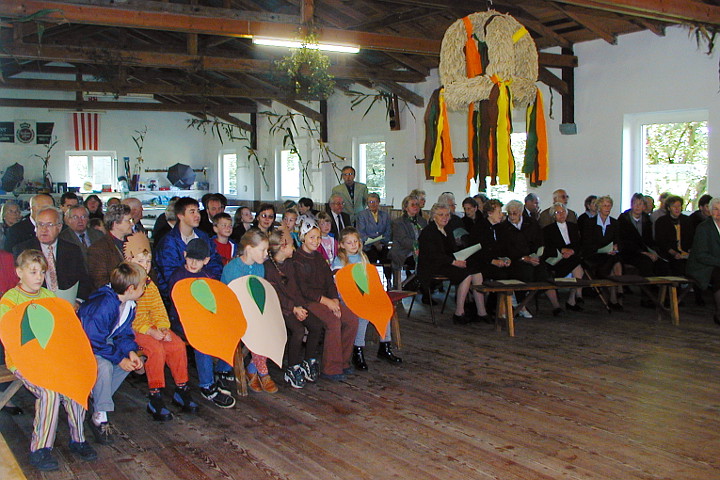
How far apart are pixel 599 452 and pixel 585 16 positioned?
19.6ft

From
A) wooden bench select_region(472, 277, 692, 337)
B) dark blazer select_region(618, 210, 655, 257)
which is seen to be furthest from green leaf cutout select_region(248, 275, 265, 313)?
dark blazer select_region(618, 210, 655, 257)

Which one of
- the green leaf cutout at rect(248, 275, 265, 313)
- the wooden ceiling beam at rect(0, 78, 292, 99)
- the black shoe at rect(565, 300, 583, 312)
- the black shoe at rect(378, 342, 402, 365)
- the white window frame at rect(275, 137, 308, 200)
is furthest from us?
the white window frame at rect(275, 137, 308, 200)

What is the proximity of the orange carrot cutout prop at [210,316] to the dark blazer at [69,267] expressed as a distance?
27.8 inches

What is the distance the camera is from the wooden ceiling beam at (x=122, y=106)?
588 inches

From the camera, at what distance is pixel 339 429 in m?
3.81

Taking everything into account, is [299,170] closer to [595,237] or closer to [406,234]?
[406,234]

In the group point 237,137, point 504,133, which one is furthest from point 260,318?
point 237,137

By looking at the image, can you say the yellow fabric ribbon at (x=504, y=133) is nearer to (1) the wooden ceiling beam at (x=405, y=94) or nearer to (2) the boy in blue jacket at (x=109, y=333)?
(2) the boy in blue jacket at (x=109, y=333)

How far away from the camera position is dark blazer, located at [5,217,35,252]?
538 centimetres

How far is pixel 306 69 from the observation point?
684cm

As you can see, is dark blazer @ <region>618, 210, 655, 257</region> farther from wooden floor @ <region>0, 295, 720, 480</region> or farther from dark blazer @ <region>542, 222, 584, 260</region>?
wooden floor @ <region>0, 295, 720, 480</region>

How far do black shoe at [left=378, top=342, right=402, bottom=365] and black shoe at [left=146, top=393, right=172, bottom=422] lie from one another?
1706 millimetres

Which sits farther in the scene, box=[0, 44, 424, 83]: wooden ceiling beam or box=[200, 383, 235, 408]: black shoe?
box=[0, 44, 424, 83]: wooden ceiling beam

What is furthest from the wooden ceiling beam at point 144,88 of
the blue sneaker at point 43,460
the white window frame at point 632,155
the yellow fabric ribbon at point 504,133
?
the blue sneaker at point 43,460
